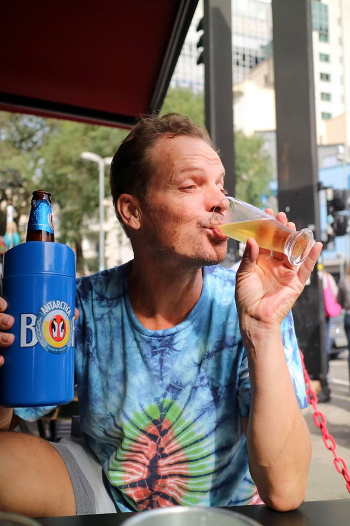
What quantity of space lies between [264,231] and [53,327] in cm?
64

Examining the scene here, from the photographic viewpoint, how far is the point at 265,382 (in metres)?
1.15

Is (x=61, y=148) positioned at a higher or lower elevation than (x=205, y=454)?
higher

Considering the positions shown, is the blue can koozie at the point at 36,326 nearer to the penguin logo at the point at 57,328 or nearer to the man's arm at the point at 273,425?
the penguin logo at the point at 57,328

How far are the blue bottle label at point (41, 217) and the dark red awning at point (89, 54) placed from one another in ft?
6.86

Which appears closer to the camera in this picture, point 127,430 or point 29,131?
point 127,430

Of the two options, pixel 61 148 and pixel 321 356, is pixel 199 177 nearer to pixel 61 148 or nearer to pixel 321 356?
pixel 321 356

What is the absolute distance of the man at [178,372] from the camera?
1.16 metres

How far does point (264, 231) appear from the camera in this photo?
4.35 ft

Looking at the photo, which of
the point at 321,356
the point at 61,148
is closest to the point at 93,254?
the point at 61,148

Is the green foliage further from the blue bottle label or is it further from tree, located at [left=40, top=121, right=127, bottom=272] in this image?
the blue bottle label

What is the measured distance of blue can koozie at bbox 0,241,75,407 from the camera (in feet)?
3.25

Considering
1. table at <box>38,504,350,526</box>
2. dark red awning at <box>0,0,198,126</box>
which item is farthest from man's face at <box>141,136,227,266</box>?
dark red awning at <box>0,0,198,126</box>

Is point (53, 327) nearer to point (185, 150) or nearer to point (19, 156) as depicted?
point (185, 150)

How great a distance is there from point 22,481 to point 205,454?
19.8 inches
